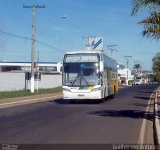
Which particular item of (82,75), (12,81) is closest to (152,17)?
(82,75)

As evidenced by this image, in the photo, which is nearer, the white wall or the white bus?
the white bus

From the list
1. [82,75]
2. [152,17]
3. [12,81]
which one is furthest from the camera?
[12,81]

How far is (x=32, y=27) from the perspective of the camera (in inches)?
2005

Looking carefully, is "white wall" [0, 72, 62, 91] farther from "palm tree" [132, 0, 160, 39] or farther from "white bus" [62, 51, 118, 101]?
"palm tree" [132, 0, 160, 39]

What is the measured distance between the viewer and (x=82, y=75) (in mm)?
30734

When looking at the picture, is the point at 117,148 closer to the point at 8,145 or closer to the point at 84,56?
the point at 8,145

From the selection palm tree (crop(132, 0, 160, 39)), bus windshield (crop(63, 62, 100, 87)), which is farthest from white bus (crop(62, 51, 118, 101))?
palm tree (crop(132, 0, 160, 39))

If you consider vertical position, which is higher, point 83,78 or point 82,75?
point 82,75

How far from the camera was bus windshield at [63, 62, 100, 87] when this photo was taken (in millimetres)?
30750

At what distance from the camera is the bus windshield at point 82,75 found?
30.8 metres

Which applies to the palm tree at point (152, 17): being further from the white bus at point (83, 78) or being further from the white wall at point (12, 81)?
the white wall at point (12, 81)

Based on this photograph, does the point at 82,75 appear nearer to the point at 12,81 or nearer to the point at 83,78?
the point at 83,78

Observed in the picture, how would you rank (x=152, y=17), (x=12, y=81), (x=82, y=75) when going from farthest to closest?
(x=12, y=81) < (x=82, y=75) < (x=152, y=17)

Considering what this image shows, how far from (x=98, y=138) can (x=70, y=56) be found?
18144mm
